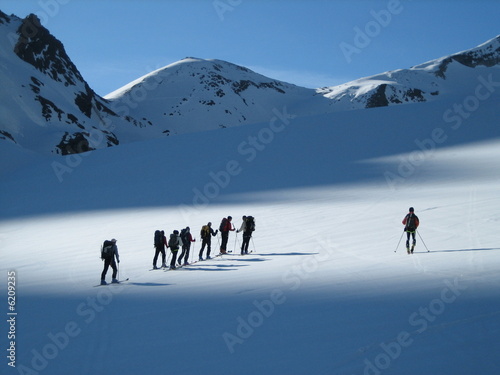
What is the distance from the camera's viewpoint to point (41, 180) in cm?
3189

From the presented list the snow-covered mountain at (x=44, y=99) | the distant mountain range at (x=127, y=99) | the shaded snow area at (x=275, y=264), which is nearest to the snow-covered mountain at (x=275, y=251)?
the shaded snow area at (x=275, y=264)

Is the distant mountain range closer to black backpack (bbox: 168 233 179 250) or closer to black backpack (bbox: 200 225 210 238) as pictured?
black backpack (bbox: 200 225 210 238)

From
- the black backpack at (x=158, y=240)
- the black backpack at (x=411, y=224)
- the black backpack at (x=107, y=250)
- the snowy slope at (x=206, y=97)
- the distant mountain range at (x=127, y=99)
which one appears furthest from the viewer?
the snowy slope at (x=206, y=97)

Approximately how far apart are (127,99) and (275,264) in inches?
5619

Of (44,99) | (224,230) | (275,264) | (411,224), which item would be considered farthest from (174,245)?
(44,99)

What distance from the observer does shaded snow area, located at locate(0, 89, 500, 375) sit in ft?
19.4

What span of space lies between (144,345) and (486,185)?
715 inches

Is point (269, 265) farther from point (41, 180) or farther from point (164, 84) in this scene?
point (164, 84)

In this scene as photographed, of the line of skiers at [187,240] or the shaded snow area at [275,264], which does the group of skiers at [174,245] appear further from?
the shaded snow area at [275,264]

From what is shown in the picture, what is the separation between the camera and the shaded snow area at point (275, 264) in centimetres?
591

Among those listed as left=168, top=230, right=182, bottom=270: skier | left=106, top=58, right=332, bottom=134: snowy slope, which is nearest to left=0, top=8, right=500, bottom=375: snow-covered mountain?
left=168, top=230, right=182, bottom=270: skier

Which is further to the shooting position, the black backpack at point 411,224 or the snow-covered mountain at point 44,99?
the snow-covered mountain at point 44,99

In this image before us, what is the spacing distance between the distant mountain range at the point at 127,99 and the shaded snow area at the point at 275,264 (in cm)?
2132

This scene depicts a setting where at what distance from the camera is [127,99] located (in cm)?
14438
